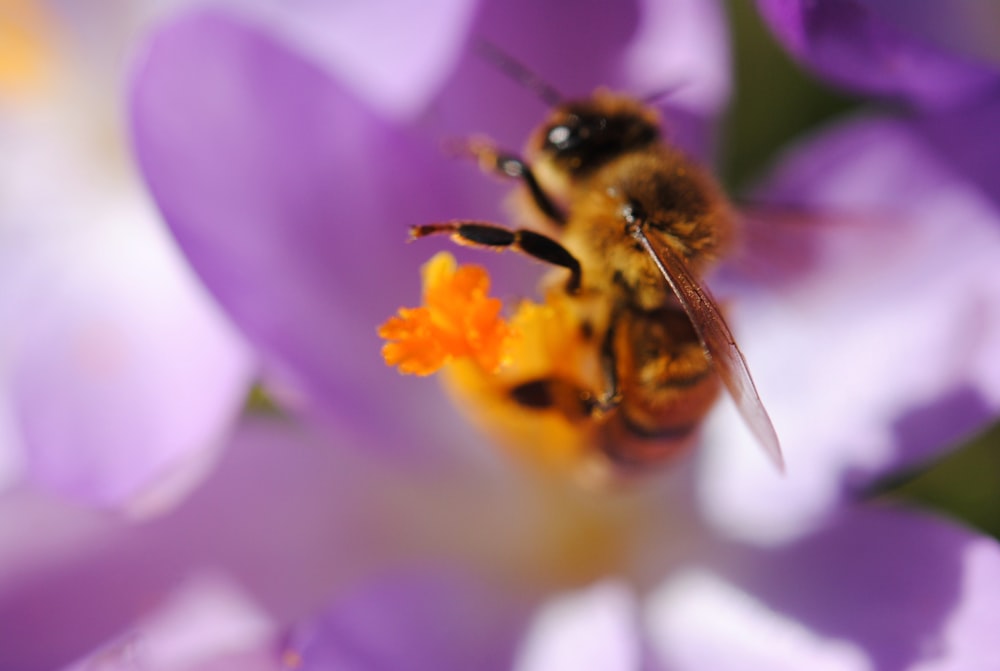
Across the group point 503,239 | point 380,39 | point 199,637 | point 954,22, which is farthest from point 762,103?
point 199,637

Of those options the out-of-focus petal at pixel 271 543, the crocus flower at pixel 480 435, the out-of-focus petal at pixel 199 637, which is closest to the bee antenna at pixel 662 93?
the crocus flower at pixel 480 435

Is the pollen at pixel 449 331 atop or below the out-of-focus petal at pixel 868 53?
below

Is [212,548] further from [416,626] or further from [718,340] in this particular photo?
[718,340]

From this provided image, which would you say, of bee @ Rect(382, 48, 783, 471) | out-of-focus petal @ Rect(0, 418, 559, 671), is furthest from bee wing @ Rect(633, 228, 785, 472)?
out-of-focus petal @ Rect(0, 418, 559, 671)

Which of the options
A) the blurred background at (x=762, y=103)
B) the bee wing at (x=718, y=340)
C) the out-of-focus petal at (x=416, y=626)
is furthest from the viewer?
the blurred background at (x=762, y=103)

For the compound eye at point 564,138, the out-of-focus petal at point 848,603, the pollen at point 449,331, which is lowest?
the out-of-focus petal at point 848,603

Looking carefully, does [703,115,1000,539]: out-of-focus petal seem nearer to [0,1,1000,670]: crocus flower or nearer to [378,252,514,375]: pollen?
[0,1,1000,670]: crocus flower

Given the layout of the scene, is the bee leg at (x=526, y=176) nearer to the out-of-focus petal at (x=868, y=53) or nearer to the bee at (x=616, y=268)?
the bee at (x=616, y=268)
